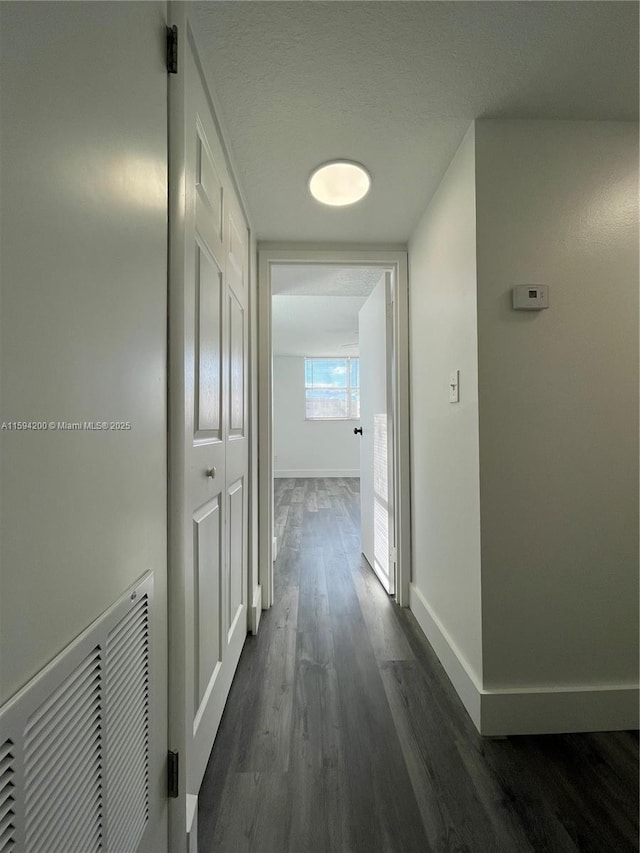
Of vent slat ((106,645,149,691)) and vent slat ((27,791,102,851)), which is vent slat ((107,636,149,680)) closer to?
vent slat ((106,645,149,691))

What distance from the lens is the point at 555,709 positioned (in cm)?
132

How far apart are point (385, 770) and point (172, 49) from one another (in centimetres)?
205

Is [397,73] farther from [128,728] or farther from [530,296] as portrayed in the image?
[128,728]

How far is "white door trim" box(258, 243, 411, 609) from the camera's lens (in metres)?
2.22

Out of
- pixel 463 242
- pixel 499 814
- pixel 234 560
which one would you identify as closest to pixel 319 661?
pixel 234 560

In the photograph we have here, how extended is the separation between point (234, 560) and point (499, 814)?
1125 millimetres

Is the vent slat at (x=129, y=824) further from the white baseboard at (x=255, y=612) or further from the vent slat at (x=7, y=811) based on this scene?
the white baseboard at (x=255, y=612)

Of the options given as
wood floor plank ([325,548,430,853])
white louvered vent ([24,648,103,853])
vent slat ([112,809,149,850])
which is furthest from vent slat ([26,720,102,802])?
wood floor plank ([325,548,430,853])

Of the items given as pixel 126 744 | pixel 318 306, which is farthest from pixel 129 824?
pixel 318 306

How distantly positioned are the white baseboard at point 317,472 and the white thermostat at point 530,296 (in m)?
6.56

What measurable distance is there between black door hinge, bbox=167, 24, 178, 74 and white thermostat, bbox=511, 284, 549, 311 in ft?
3.89

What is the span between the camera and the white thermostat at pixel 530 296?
132 centimetres

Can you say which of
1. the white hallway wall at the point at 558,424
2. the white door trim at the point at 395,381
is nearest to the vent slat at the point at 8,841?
the white hallway wall at the point at 558,424

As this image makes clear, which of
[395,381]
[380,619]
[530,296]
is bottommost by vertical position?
[380,619]
